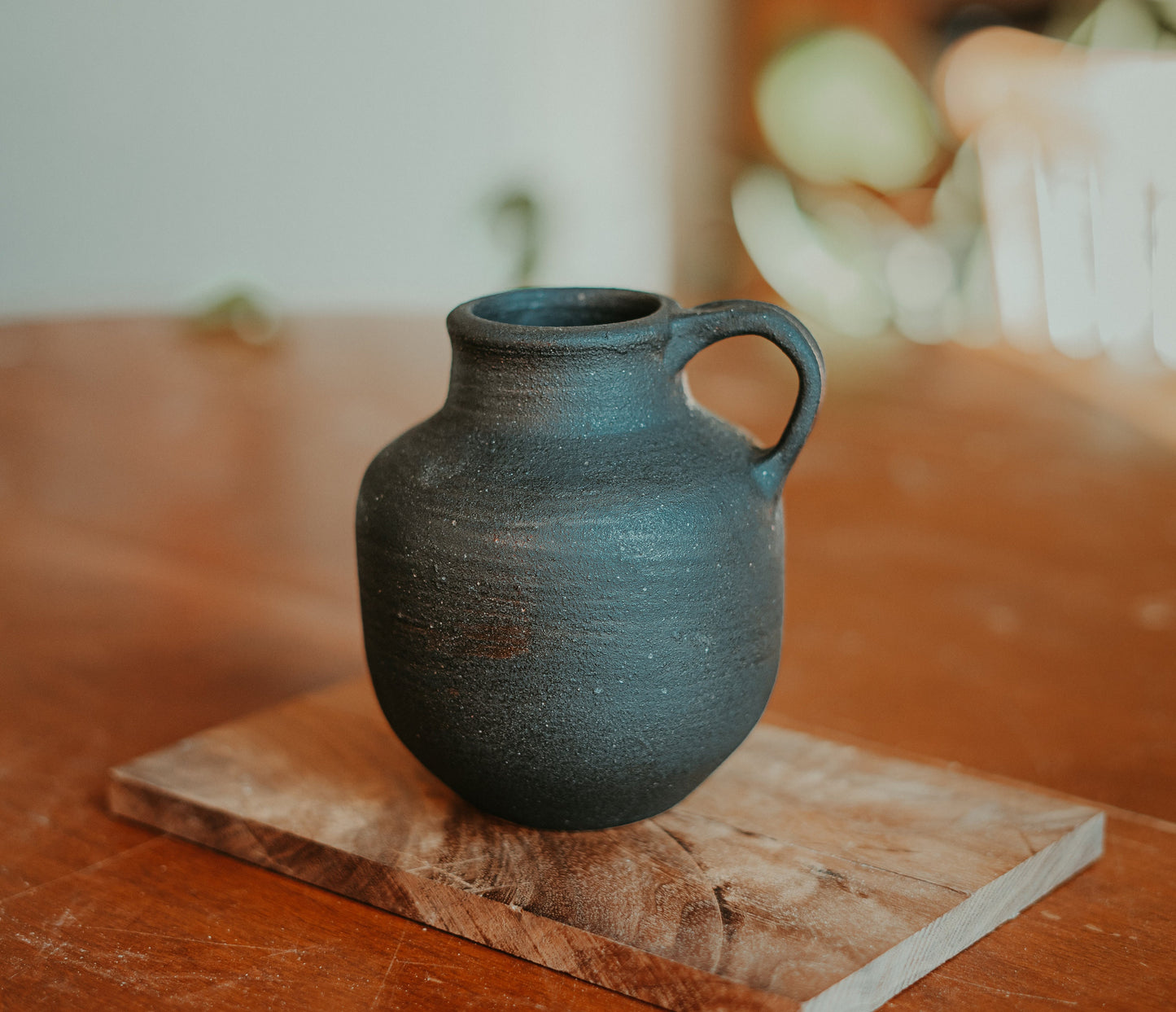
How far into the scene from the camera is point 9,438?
Answer: 153 centimetres

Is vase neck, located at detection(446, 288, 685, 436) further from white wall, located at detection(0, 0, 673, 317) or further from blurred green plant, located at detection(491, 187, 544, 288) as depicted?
blurred green plant, located at detection(491, 187, 544, 288)

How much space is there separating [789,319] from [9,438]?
1.20 meters

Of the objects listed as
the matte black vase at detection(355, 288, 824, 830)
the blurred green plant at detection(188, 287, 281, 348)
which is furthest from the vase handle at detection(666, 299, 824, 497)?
the blurred green plant at detection(188, 287, 281, 348)

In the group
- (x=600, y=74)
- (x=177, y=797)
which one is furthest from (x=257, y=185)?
(x=177, y=797)

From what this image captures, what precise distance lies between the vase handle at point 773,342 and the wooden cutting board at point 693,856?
0.65 ft

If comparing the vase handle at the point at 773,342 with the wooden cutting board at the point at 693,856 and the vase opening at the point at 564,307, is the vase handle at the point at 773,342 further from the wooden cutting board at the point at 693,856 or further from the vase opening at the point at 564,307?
the wooden cutting board at the point at 693,856

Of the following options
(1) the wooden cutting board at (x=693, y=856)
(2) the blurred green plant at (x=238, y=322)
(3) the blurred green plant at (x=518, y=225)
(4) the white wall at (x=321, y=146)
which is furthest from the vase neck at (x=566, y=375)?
(3) the blurred green plant at (x=518, y=225)

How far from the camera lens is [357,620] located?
3.50 ft

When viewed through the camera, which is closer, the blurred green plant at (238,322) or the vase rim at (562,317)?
the vase rim at (562,317)

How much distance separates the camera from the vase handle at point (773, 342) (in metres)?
0.65

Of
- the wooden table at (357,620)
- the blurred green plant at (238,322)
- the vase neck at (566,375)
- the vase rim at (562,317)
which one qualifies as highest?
the vase rim at (562,317)

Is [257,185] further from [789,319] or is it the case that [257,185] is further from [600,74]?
[789,319]

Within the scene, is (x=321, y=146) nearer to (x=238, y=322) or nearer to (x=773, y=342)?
(x=238, y=322)

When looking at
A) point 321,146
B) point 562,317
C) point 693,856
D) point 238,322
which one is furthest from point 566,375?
point 321,146
